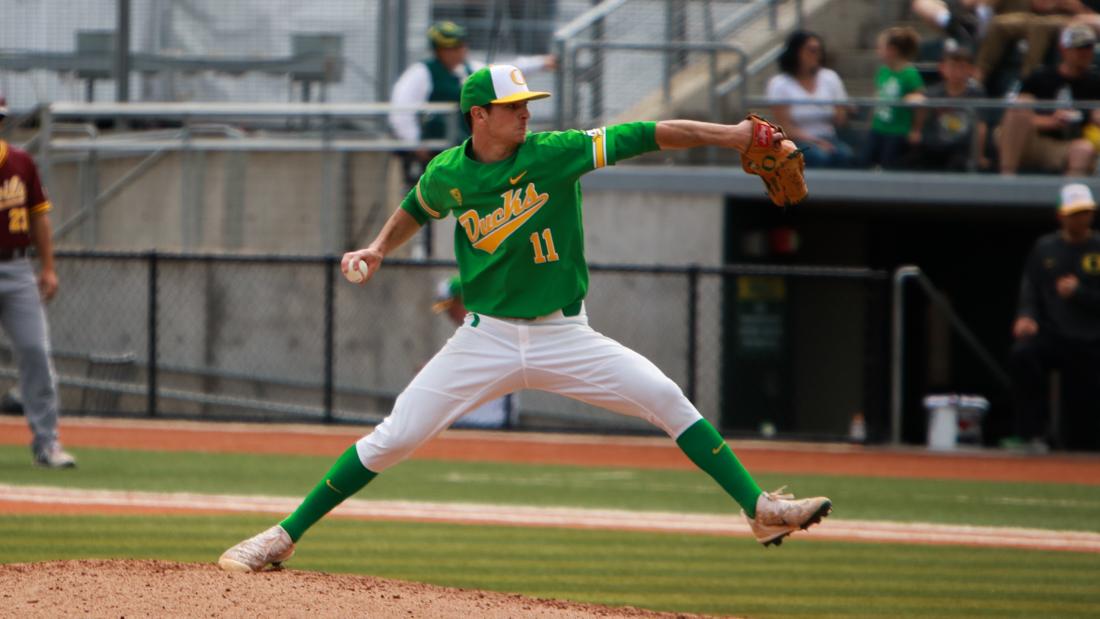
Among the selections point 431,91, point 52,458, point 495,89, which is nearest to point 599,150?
point 495,89

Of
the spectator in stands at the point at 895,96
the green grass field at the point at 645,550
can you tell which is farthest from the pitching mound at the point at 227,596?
the spectator in stands at the point at 895,96

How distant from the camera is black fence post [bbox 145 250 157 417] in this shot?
15969mm

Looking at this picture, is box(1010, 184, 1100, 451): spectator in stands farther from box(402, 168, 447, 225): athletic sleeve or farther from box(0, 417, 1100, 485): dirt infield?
box(402, 168, 447, 225): athletic sleeve

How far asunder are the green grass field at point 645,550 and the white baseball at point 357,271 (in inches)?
66.6

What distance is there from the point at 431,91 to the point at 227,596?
36.4 ft

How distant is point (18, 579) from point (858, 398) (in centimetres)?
1316

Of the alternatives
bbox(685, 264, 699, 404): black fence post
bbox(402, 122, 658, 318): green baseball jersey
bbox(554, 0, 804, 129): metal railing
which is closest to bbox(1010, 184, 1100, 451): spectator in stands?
bbox(685, 264, 699, 404): black fence post

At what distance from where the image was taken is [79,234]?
18.0 m

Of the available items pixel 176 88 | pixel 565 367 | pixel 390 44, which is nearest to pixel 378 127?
pixel 390 44

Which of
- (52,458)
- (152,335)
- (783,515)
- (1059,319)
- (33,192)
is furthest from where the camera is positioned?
(152,335)

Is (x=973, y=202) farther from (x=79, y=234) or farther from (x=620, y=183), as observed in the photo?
(x=79, y=234)

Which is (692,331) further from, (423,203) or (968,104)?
(423,203)

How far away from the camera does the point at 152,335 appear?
16016 millimetres

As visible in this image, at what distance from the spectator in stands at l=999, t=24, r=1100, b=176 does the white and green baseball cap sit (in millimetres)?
9684
